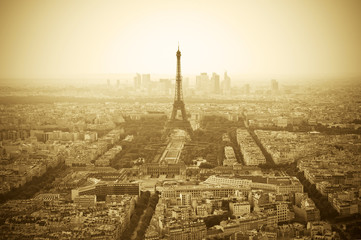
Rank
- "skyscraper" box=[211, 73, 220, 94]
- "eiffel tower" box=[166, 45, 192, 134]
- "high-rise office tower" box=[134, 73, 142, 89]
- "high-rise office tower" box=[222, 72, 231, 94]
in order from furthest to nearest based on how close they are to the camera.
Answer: "skyscraper" box=[211, 73, 220, 94] < "high-rise office tower" box=[222, 72, 231, 94] < "high-rise office tower" box=[134, 73, 142, 89] < "eiffel tower" box=[166, 45, 192, 134]

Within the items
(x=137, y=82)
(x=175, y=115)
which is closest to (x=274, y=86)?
(x=137, y=82)

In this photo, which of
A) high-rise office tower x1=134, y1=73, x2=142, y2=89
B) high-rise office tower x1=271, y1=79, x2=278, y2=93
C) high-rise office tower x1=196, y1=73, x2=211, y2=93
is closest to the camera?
high-rise office tower x1=271, y1=79, x2=278, y2=93

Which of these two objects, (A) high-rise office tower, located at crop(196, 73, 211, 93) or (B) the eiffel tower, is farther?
(A) high-rise office tower, located at crop(196, 73, 211, 93)

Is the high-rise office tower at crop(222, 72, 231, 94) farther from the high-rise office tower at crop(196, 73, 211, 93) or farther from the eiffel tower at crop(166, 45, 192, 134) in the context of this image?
the eiffel tower at crop(166, 45, 192, 134)

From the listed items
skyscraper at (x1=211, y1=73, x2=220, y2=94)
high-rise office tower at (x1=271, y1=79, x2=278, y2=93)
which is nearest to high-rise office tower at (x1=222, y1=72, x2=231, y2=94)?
skyscraper at (x1=211, y1=73, x2=220, y2=94)

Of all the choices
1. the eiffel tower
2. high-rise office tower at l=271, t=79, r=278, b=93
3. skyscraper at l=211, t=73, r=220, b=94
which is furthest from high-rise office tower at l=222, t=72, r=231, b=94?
the eiffel tower

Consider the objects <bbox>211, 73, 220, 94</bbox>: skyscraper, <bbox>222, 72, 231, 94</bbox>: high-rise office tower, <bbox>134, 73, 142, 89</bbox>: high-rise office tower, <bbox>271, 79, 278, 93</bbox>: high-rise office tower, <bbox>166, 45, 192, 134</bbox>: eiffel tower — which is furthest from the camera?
<bbox>211, 73, 220, 94</bbox>: skyscraper

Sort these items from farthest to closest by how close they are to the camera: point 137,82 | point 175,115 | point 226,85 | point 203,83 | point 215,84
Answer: point 215,84, point 226,85, point 203,83, point 137,82, point 175,115

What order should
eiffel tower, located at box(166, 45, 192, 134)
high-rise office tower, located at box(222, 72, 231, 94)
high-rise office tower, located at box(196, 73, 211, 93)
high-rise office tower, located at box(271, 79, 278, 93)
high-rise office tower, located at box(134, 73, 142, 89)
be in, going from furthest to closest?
high-rise office tower, located at box(222, 72, 231, 94) < high-rise office tower, located at box(196, 73, 211, 93) < high-rise office tower, located at box(134, 73, 142, 89) < high-rise office tower, located at box(271, 79, 278, 93) < eiffel tower, located at box(166, 45, 192, 134)

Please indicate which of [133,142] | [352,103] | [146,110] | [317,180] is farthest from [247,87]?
[317,180]

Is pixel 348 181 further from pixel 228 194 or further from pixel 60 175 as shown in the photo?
pixel 60 175

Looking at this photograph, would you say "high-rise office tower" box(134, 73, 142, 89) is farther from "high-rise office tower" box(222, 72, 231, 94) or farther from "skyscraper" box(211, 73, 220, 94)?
"high-rise office tower" box(222, 72, 231, 94)

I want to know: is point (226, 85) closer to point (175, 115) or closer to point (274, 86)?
point (274, 86)
